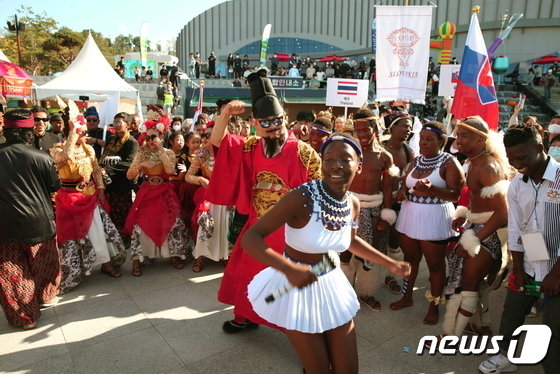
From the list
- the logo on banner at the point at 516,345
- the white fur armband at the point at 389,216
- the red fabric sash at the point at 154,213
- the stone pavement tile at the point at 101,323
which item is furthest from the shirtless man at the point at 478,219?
the red fabric sash at the point at 154,213

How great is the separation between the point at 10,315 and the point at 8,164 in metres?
1.33

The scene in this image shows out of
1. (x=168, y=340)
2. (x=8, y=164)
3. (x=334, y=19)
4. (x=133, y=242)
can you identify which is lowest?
(x=168, y=340)

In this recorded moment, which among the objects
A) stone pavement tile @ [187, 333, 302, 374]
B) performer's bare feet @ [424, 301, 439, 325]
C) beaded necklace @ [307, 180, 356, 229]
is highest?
beaded necklace @ [307, 180, 356, 229]

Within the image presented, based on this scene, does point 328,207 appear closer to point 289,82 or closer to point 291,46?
point 289,82

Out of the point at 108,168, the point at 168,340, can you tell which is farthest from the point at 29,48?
the point at 168,340

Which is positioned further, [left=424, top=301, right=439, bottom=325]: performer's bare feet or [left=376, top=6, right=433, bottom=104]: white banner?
[left=376, top=6, right=433, bottom=104]: white banner

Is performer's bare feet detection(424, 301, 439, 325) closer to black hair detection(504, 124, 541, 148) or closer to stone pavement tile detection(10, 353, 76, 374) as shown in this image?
black hair detection(504, 124, 541, 148)

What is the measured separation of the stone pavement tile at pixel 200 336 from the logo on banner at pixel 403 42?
16.7 feet

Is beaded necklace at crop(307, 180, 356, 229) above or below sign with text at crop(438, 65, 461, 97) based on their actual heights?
below

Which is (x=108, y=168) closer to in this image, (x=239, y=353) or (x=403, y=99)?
(x=239, y=353)

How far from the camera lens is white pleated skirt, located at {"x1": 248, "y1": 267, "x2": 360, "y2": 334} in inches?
81.7

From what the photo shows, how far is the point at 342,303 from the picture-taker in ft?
7.14

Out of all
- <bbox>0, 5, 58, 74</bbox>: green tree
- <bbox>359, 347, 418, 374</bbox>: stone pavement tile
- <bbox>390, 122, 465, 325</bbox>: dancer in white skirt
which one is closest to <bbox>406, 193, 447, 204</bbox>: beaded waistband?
<bbox>390, 122, 465, 325</bbox>: dancer in white skirt

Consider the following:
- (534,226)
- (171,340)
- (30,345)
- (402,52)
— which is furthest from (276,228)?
(402,52)
